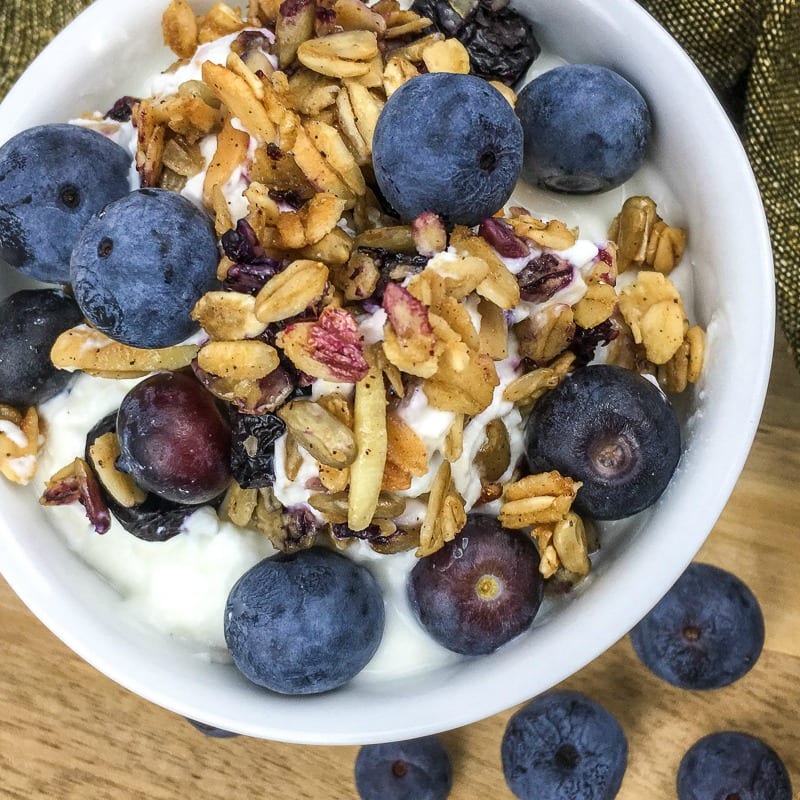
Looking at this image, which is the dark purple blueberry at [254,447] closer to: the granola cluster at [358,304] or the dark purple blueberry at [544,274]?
the granola cluster at [358,304]

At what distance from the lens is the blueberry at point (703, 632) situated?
99cm

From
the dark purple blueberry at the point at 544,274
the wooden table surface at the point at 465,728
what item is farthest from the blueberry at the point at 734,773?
the dark purple blueberry at the point at 544,274

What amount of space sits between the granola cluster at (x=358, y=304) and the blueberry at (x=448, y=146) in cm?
2

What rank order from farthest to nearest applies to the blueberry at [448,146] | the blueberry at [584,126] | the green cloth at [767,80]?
the green cloth at [767,80]
the blueberry at [584,126]
the blueberry at [448,146]

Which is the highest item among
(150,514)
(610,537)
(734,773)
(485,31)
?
(485,31)

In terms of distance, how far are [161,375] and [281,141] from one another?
203mm

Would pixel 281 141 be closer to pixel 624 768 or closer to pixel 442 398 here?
pixel 442 398

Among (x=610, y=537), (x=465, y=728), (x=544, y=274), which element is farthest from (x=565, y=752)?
(x=544, y=274)

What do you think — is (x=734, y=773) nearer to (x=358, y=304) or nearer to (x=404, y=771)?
(x=404, y=771)

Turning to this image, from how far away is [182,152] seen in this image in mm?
775

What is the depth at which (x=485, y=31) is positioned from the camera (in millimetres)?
812

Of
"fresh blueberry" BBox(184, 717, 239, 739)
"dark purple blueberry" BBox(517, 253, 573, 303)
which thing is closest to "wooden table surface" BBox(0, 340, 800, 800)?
"fresh blueberry" BBox(184, 717, 239, 739)

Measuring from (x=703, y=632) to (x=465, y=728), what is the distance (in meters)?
0.27

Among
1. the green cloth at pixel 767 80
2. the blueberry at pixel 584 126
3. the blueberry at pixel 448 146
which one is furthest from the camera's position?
the green cloth at pixel 767 80
